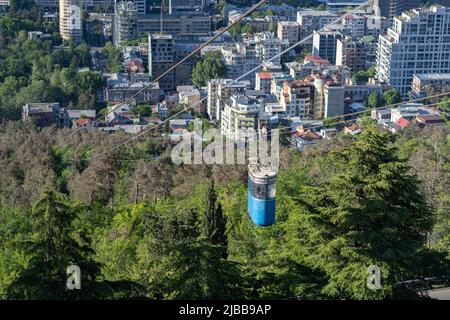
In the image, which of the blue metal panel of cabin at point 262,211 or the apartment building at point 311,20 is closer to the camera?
the blue metal panel of cabin at point 262,211

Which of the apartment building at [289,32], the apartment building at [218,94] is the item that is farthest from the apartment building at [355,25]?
the apartment building at [218,94]

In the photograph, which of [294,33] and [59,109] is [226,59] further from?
[59,109]

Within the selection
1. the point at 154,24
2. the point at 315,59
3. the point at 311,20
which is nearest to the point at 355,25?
the point at 311,20

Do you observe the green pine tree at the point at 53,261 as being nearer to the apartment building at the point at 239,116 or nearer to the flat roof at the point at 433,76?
the apartment building at the point at 239,116

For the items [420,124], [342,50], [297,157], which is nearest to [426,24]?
[342,50]

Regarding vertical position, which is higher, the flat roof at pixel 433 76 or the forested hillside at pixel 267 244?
the forested hillside at pixel 267 244

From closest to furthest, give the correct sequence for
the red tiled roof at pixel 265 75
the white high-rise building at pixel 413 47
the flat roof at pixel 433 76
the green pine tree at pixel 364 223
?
the green pine tree at pixel 364 223 → the red tiled roof at pixel 265 75 → the flat roof at pixel 433 76 → the white high-rise building at pixel 413 47

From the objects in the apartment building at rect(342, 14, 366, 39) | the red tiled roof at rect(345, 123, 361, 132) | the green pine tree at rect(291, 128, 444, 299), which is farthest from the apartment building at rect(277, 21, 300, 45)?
the green pine tree at rect(291, 128, 444, 299)

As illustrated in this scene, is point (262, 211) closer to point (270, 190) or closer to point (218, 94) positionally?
point (270, 190)
